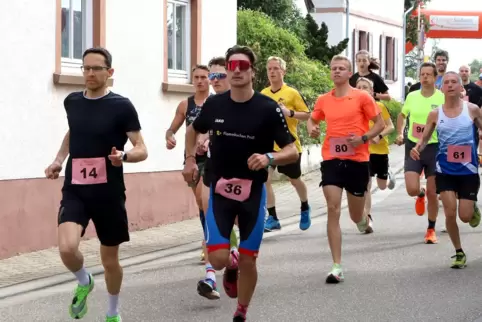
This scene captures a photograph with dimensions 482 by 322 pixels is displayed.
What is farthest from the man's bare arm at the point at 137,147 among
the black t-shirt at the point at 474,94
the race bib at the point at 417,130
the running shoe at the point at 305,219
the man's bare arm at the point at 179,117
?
the black t-shirt at the point at 474,94

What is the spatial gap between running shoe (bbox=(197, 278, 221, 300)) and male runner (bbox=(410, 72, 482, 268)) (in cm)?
289

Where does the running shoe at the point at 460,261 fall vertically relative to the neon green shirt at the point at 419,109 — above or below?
below

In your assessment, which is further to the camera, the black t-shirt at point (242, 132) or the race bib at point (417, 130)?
the race bib at point (417, 130)

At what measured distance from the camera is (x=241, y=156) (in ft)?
24.3

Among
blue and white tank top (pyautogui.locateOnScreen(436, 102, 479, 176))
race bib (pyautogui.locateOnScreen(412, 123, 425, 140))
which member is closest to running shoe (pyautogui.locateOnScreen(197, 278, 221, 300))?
blue and white tank top (pyautogui.locateOnScreen(436, 102, 479, 176))

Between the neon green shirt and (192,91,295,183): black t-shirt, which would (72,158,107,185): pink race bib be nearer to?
(192,91,295,183): black t-shirt

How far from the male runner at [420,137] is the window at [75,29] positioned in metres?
3.88

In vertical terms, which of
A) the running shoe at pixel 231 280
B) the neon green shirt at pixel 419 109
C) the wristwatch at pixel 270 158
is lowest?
the running shoe at pixel 231 280

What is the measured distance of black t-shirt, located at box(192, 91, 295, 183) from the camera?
24.2 ft

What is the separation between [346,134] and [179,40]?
21.1 ft

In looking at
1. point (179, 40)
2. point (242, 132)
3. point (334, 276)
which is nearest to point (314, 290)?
point (334, 276)

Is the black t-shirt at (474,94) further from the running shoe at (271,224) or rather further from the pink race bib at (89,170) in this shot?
the pink race bib at (89,170)

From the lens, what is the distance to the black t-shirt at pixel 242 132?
7.39 meters

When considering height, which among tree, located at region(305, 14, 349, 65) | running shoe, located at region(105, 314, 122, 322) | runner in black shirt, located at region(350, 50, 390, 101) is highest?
tree, located at region(305, 14, 349, 65)
